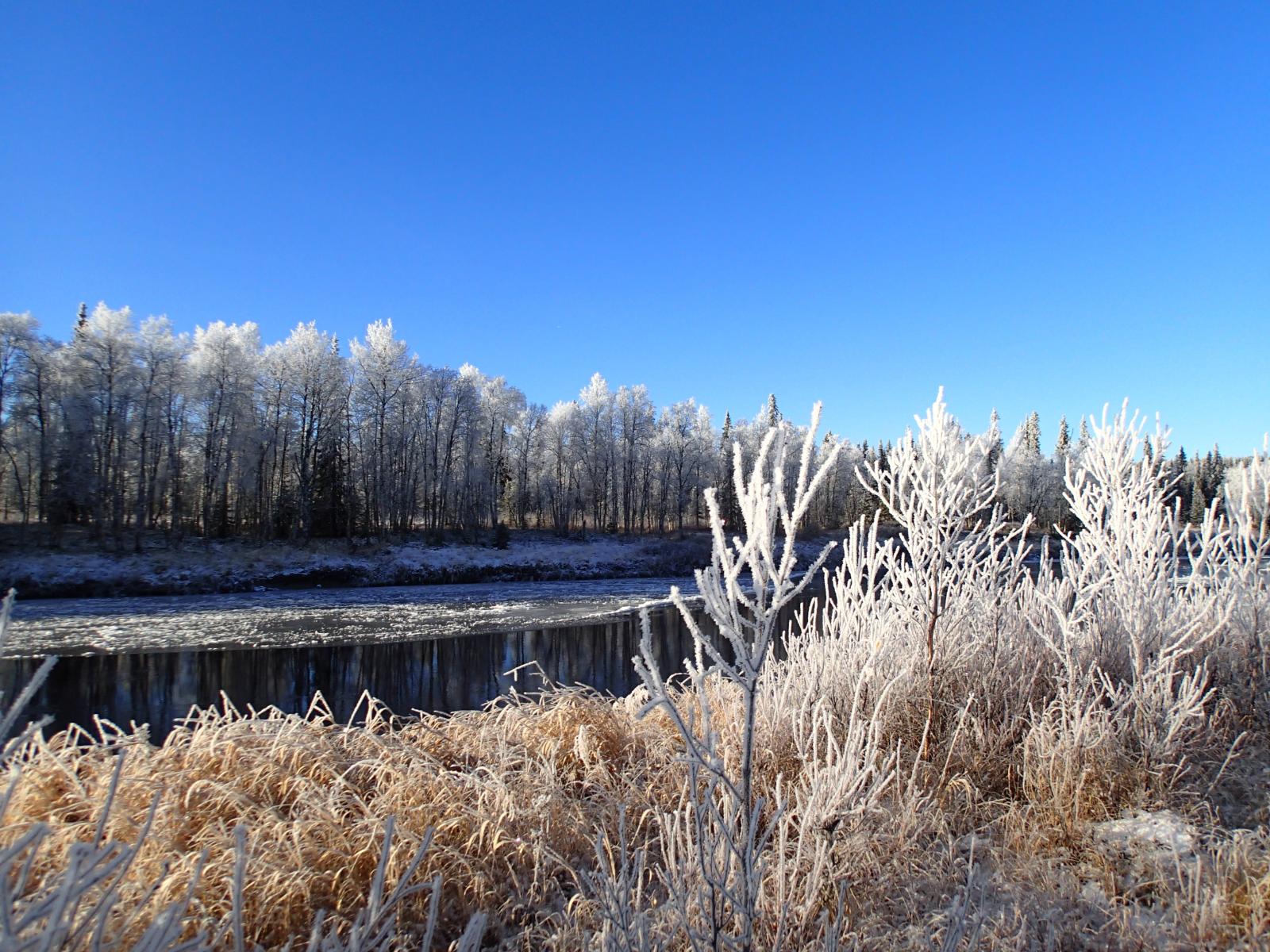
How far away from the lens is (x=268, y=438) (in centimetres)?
3356

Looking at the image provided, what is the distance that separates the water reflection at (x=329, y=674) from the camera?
10.6 metres

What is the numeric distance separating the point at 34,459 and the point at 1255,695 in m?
41.7

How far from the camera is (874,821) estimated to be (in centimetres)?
370

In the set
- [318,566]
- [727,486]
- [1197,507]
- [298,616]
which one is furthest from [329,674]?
[727,486]

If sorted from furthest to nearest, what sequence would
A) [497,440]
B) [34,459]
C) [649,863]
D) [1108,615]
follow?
[497,440] < [34,459] < [1108,615] < [649,863]

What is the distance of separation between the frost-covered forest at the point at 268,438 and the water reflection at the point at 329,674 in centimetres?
1765

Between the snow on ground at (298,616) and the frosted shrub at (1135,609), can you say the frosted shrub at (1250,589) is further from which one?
the snow on ground at (298,616)

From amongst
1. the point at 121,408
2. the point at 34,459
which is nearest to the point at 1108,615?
the point at 121,408

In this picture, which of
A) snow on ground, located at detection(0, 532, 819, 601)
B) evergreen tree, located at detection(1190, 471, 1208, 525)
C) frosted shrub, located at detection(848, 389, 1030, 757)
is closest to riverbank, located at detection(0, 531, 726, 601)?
snow on ground, located at detection(0, 532, 819, 601)

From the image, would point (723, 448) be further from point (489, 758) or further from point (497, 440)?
point (489, 758)

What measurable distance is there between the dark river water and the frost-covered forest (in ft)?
35.0

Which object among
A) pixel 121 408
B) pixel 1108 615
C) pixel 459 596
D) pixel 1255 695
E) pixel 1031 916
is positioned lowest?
pixel 459 596

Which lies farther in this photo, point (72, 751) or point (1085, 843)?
point (72, 751)

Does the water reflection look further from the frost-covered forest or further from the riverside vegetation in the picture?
the frost-covered forest
